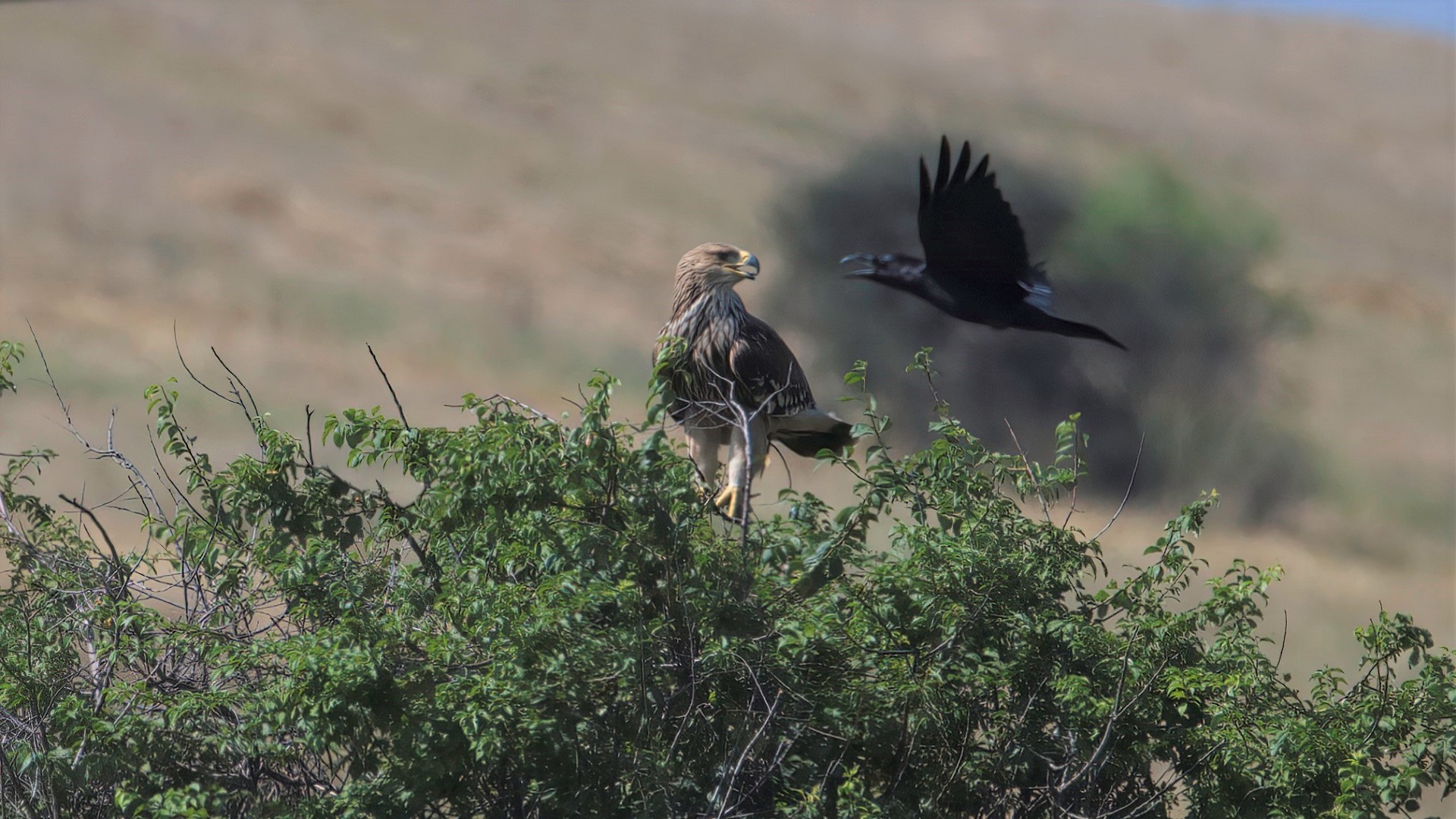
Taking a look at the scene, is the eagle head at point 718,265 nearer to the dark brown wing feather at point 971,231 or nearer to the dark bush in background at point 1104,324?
the dark brown wing feather at point 971,231

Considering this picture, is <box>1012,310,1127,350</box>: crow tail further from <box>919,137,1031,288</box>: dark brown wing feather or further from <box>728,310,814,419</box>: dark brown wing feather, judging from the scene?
<box>728,310,814,419</box>: dark brown wing feather

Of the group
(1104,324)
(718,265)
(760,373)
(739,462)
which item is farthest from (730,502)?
(1104,324)

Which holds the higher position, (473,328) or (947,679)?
(473,328)

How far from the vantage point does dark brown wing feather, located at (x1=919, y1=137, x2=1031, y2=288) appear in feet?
19.4

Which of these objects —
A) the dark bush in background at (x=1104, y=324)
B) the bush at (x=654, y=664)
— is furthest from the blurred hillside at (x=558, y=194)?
the bush at (x=654, y=664)

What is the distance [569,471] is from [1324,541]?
721 inches

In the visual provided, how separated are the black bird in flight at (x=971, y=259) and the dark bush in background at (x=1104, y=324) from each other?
8.42m

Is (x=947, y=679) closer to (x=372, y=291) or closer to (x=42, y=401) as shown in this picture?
(x=42, y=401)

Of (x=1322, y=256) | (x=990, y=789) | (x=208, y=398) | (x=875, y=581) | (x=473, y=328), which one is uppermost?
(x=1322, y=256)

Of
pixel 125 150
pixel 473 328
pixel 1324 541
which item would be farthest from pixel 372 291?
pixel 1324 541

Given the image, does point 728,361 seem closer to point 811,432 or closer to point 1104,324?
point 811,432

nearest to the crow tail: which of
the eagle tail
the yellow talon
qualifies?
the eagle tail

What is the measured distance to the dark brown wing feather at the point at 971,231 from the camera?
19.4 ft

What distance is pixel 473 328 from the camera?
80.6 feet
